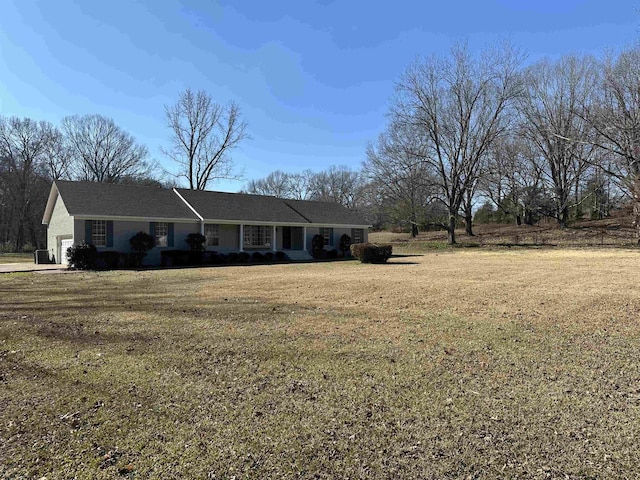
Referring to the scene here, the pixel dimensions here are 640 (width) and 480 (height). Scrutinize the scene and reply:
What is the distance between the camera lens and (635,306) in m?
7.89

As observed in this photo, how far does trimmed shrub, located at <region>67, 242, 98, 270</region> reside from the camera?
1900 centimetres

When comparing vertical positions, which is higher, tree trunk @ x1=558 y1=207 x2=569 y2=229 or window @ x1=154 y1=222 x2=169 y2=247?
tree trunk @ x1=558 y1=207 x2=569 y2=229

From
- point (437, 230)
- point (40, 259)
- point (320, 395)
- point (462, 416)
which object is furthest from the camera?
point (437, 230)

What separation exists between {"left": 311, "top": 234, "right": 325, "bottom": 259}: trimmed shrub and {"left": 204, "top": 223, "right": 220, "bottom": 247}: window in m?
6.44

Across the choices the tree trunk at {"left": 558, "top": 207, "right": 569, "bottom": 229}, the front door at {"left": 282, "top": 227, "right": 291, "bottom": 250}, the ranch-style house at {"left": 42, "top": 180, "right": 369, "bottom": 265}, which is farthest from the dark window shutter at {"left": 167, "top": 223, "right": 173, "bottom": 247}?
the tree trunk at {"left": 558, "top": 207, "right": 569, "bottom": 229}

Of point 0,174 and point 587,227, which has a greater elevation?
point 0,174

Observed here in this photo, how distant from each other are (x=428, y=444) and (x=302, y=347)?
268cm

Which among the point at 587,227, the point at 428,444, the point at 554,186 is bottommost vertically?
the point at 428,444

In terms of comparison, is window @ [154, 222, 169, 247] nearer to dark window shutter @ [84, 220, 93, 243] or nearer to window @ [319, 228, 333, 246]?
dark window shutter @ [84, 220, 93, 243]

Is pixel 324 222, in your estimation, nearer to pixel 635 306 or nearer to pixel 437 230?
pixel 635 306

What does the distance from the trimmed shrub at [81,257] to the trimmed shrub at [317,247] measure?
1331 cm

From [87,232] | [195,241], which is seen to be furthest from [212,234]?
[87,232]

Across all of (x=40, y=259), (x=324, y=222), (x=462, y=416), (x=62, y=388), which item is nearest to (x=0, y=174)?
(x=40, y=259)

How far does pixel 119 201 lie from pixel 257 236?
8489mm
